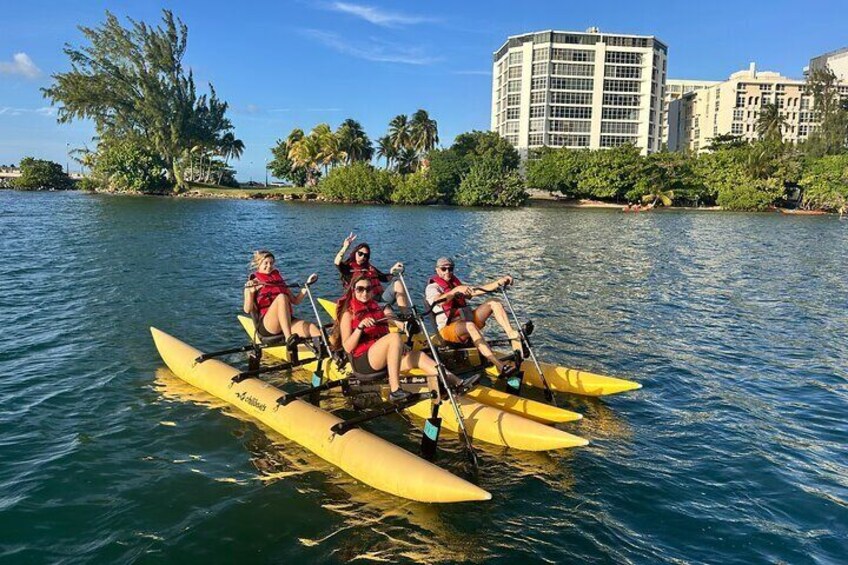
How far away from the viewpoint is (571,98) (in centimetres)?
13300

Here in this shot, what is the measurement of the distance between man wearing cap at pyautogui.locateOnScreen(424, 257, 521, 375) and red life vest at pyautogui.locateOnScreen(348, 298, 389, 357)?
174 centimetres

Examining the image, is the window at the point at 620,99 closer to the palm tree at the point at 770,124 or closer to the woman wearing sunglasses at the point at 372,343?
the palm tree at the point at 770,124

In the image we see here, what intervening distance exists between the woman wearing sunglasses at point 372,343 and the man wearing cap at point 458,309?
1.63 m

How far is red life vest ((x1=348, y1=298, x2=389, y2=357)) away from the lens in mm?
8594

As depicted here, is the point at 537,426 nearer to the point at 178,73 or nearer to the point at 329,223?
the point at 329,223

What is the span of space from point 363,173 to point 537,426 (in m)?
90.9

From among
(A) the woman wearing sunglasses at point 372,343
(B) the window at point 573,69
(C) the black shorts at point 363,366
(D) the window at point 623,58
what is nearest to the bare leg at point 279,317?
(A) the woman wearing sunglasses at point 372,343

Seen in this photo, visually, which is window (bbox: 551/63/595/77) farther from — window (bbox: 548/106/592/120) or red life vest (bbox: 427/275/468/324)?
red life vest (bbox: 427/275/468/324)

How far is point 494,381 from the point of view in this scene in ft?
39.6

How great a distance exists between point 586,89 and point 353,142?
60.0 metres

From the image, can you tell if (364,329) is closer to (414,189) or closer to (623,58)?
(414,189)

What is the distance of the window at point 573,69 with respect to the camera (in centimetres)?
13225

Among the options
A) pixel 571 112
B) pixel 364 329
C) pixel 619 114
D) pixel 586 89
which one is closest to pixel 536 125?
pixel 571 112

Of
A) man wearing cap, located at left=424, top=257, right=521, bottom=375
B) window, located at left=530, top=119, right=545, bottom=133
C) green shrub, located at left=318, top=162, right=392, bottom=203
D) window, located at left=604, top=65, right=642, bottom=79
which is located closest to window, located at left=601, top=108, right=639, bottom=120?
window, located at left=604, top=65, right=642, bottom=79
